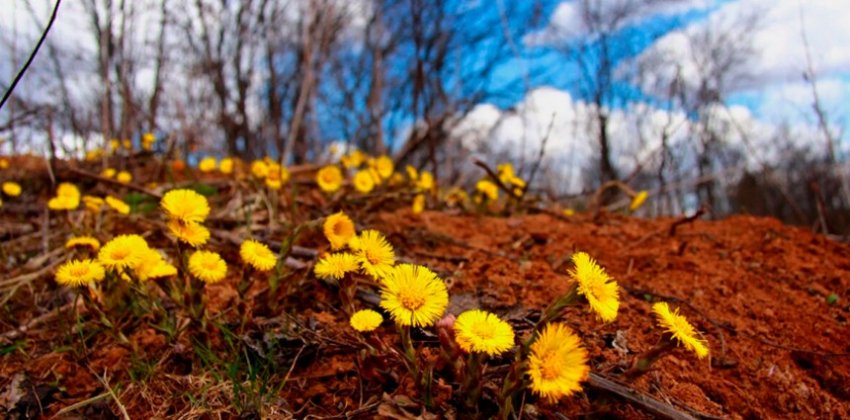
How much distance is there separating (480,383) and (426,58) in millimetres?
5554

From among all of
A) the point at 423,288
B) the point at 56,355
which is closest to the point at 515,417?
the point at 423,288

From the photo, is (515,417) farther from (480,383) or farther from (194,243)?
(194,243)

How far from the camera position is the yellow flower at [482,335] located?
0.94m

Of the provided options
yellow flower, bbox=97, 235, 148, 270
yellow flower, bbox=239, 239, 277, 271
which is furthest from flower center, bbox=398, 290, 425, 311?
yellow flower, bbox=97, 235, 148, 270

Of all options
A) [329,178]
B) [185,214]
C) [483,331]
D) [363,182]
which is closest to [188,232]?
[185,214]

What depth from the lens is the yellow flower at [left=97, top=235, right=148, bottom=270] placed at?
1.26 meters

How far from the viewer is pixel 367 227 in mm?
2270

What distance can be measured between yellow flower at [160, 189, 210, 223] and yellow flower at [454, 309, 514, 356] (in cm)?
72

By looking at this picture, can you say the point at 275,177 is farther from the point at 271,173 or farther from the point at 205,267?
the point at 205,267

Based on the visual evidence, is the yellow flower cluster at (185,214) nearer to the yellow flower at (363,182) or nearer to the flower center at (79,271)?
the flower center at (79,271)

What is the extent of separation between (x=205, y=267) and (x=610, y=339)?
39.5 inches

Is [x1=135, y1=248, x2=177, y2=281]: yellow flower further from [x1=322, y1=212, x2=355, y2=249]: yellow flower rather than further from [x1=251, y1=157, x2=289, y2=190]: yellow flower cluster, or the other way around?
[x1=251, y1=157, x2=289, y2=190]: yellow flower cluster

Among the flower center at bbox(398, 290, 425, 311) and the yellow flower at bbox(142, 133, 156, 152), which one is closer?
the flower center at bbox(398, 290, 425, 311)

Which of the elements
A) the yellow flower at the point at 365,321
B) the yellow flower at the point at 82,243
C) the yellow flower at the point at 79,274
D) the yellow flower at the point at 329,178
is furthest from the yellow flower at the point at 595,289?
the yellow flower at the point at 329,178
